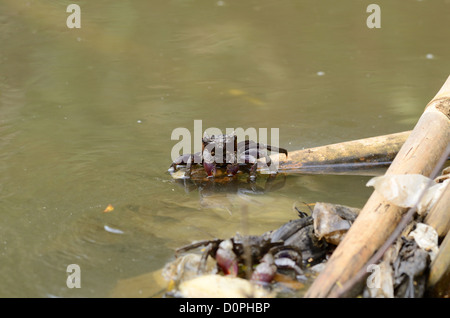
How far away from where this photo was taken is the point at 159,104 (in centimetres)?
535

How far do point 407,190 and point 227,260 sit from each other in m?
0.93

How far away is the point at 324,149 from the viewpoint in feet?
13.4

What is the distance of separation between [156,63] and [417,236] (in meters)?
4.43

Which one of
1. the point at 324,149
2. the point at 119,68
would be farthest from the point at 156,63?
the point at 324,149

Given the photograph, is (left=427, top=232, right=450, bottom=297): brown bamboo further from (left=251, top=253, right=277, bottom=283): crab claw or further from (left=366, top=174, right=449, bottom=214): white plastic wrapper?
(left=251, top=253, right=277, bottom=283): crab claw

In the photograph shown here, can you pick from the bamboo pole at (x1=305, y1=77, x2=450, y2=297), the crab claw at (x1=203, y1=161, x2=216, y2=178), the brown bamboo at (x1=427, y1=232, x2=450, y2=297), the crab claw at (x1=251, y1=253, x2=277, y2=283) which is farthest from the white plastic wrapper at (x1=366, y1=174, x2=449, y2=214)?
the crab claw at (x1=203, y1=161, x2=216, y2=178)

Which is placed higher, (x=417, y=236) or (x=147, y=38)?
(x=147, y=38)

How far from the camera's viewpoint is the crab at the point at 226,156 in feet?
12.8

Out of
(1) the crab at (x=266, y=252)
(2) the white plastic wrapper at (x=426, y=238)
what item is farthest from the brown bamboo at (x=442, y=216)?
(1) the crab at (x=266, y=252)

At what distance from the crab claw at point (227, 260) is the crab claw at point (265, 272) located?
0.09m

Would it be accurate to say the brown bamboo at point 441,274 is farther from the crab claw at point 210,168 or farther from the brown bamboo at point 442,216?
the crab claw at point 210,168
